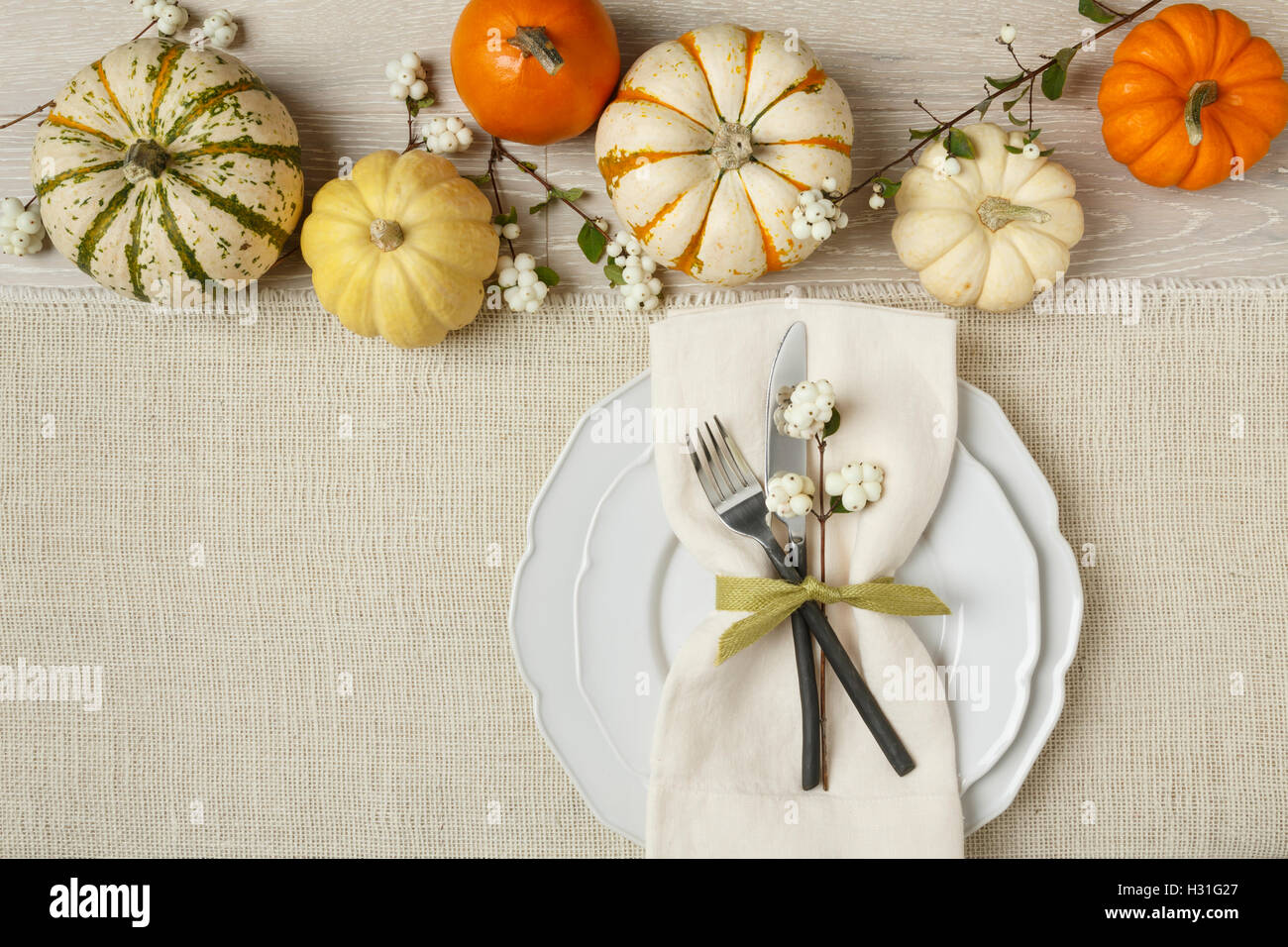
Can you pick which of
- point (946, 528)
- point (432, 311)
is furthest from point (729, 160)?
point (946, 528)

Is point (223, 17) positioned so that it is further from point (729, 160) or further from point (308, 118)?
point (729, 160)

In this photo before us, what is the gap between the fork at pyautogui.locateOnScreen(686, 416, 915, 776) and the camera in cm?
105

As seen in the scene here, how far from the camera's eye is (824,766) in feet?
3.57

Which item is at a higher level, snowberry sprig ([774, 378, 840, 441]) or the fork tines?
snowberry sprig ([774, 378, 840, 441])

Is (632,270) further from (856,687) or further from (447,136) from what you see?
(856,687)

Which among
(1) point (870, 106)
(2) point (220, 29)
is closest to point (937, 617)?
(1) point (870, 106)

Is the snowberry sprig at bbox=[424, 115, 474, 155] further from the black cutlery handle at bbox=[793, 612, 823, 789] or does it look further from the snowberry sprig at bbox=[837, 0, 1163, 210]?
the black cutlery handle at bbox=[793, 612, 823, 789]

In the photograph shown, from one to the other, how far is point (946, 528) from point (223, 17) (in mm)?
1146

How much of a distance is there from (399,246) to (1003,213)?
0.71 m

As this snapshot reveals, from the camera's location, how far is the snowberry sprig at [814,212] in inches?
39.8

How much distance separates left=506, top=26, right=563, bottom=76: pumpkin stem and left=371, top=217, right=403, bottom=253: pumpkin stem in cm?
25

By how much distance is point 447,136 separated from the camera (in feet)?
3.72

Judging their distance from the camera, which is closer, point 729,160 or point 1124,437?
point 729,160

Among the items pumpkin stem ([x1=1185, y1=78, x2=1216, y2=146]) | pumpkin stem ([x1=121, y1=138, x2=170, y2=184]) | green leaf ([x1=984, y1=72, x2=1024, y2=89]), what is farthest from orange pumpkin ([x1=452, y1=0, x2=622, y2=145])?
pumpkin stem ([x1=1185, y1=78, x2=1216, y2=146])
